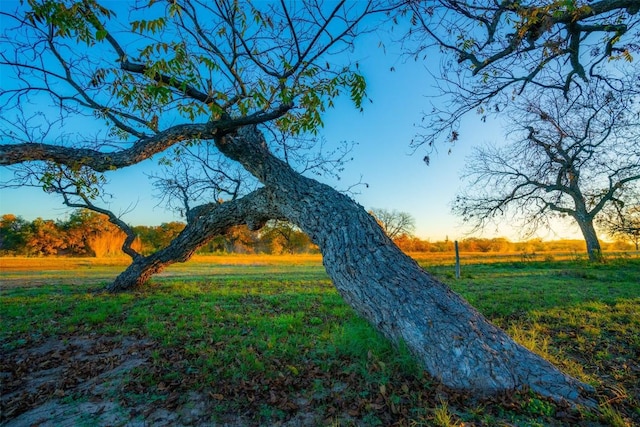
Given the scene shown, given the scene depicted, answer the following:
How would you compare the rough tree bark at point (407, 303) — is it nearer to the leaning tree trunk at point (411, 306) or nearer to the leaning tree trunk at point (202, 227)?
the leaning tree trunk at point (411, 306)

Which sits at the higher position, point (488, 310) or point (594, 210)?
point (594, 210)

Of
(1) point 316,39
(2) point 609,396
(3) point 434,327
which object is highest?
(1) point 316,39

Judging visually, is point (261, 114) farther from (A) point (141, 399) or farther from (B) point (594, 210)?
(B) point (594, 210)

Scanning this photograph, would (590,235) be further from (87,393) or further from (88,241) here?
(88,241)

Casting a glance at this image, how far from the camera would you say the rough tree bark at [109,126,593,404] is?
298 centimetres

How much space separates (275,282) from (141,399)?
8136 mm

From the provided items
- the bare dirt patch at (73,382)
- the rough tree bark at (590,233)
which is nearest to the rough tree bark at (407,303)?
the bare dirt patch at (73,382)

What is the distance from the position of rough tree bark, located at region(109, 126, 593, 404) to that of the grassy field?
187mm

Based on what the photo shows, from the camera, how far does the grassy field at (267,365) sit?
2.69 meters

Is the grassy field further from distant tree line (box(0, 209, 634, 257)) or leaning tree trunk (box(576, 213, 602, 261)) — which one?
distant tree line (box(0, 209, 634, 257))

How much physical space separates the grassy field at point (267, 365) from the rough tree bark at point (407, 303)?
187mm

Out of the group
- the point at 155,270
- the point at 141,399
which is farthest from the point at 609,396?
the point at 155,270

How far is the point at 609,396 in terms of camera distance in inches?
114

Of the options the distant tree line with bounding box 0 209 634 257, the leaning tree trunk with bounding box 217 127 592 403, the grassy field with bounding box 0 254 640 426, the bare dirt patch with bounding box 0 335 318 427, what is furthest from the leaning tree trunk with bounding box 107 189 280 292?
the distant tree line with bounding box 0 209 634 257
